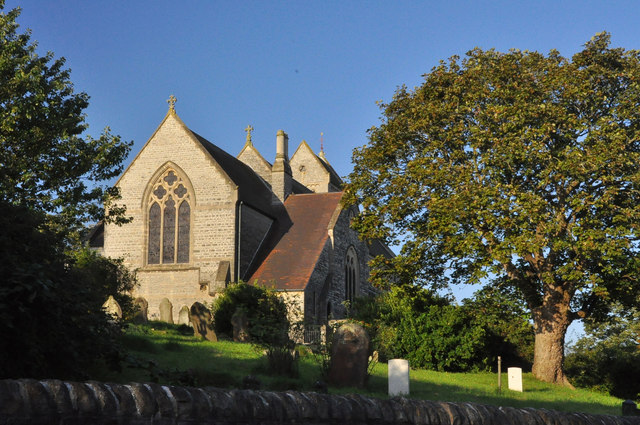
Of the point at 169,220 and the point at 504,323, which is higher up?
the point at 169,220

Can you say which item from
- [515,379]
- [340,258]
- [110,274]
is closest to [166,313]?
[110,274]

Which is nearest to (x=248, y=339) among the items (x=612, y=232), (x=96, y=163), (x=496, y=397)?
(x=96, y=163)

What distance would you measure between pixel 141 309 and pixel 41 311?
79.4 feet

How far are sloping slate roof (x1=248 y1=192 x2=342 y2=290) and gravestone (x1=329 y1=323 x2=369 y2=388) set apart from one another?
17.9 m

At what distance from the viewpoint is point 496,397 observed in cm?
1950

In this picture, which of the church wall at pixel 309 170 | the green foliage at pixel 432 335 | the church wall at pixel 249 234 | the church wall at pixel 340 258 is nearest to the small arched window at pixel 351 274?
the church wall at pixel 340 258

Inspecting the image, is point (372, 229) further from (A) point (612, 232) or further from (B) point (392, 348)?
(A) point (612, 232)

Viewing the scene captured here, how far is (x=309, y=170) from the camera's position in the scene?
59.9 m

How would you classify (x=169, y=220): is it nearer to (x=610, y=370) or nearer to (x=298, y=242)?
(x=298, y=242)

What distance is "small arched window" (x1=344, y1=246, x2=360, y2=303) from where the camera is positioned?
140 feet

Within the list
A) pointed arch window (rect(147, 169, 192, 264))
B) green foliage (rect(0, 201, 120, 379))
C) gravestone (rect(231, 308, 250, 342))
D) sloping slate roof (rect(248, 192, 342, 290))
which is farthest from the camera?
pointed arch window (rect(147, 169, 192, 264))

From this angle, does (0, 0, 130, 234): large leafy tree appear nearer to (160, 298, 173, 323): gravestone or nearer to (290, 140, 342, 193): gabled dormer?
(160, 298, 173, 323): gravestone

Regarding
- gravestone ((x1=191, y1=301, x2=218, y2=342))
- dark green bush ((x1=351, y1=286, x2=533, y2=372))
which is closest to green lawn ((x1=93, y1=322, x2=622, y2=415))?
gravestone ((x1=191, y1=301, x2=218, y2=342))

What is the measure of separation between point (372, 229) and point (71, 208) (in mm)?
10640
